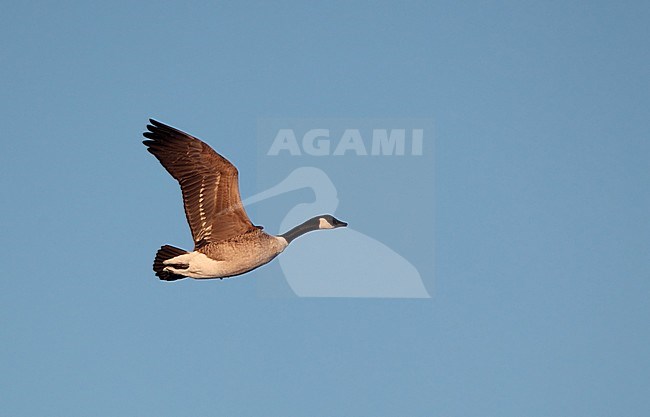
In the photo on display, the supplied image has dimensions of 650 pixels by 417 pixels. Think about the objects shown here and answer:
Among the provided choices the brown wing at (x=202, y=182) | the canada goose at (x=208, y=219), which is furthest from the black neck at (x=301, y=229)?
the brown wing at (x=202, y=182)

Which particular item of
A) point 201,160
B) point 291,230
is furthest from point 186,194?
point 291,230

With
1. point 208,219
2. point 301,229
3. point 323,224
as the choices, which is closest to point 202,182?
point 208,219

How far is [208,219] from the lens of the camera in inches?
507

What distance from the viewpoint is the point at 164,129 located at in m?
12.9

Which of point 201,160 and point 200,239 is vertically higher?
point 201,160

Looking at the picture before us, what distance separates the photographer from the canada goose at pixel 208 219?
12.6 meters

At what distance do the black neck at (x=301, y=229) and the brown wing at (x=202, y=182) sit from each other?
49 centimetres

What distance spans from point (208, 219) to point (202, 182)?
1.57ft

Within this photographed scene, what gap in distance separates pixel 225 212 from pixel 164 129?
4.35 ft

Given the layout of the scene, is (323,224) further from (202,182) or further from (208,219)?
(202,182)

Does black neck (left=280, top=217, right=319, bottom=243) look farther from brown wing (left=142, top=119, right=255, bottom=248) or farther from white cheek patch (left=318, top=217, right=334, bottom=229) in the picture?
brown wing (left=142, top=119, right=255, bottom=248)

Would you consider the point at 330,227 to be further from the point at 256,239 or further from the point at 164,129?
the point at 164,129

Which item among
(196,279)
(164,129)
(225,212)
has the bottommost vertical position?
(196,279)

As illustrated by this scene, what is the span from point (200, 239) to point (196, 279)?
20.0 inches
